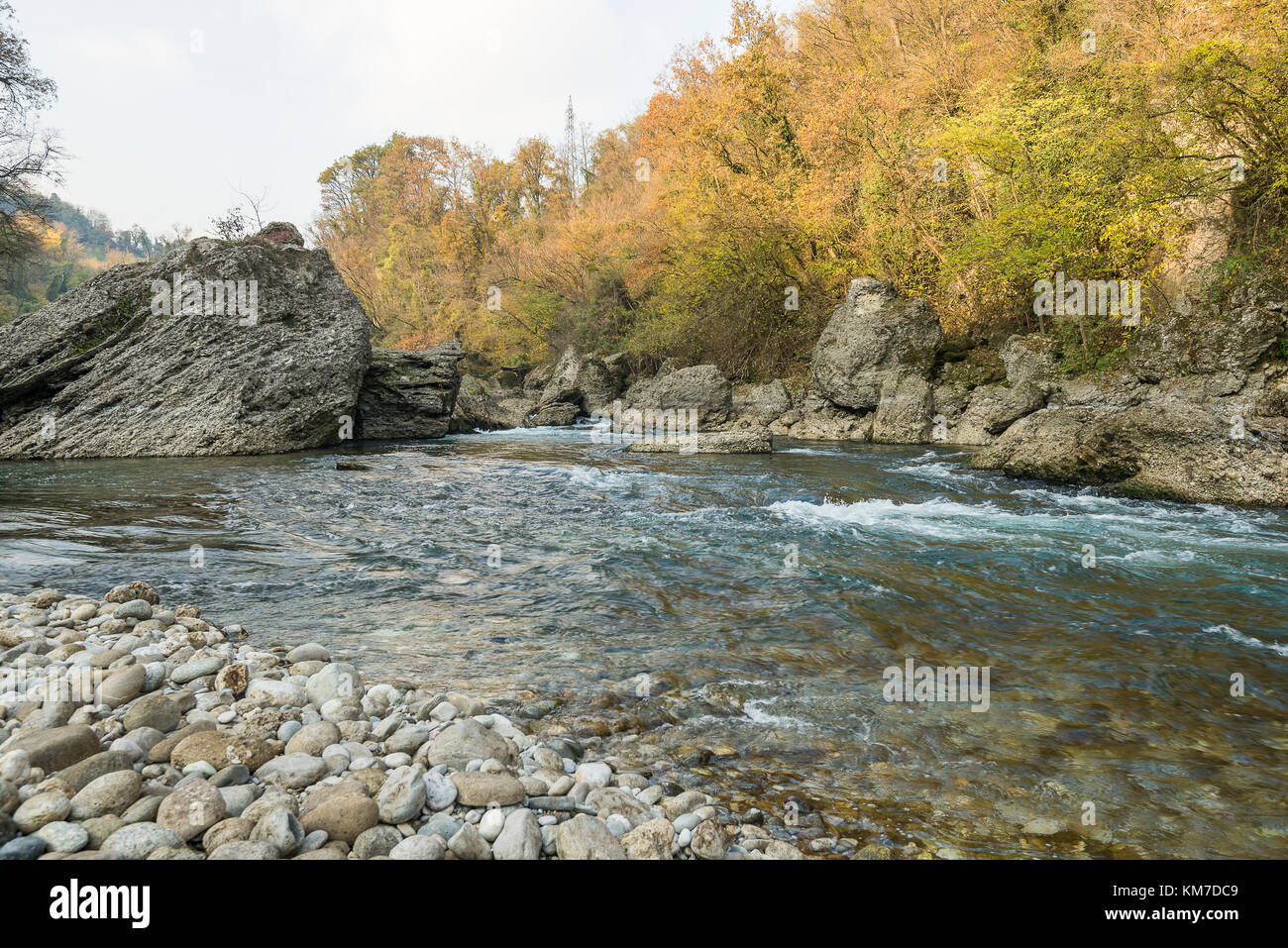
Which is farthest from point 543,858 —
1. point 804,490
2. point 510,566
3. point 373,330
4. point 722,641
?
point 373,330

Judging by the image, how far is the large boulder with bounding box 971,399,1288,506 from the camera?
9422mm

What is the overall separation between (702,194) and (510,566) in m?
25.2

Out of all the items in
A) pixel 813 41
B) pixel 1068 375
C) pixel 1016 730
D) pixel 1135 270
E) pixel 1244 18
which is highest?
pixel 813 41

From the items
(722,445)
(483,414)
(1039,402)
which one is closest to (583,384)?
(483,414)

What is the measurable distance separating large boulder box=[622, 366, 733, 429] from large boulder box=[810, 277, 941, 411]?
3273 millimetres

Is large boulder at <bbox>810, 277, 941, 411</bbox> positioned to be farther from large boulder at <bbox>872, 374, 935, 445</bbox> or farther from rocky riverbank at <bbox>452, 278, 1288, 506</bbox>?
large boulder at <bbox>872, 374, 935, 445</bbox>

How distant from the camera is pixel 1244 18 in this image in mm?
12391

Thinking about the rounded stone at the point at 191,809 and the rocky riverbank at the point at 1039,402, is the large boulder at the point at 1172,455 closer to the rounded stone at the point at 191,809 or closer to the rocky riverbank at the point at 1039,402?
the rocky riverbank at the point at 1039,402

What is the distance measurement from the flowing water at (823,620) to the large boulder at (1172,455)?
→ 2.24 ft

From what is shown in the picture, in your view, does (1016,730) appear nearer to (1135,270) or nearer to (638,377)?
(1135,270)

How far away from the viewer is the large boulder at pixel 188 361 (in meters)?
14.5

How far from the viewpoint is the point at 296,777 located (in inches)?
109

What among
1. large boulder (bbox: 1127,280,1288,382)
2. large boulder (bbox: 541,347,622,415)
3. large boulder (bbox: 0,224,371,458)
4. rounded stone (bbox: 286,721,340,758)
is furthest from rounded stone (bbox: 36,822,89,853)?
large boulder (bbox: 541,347,622,415)

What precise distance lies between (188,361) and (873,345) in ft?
61.0
